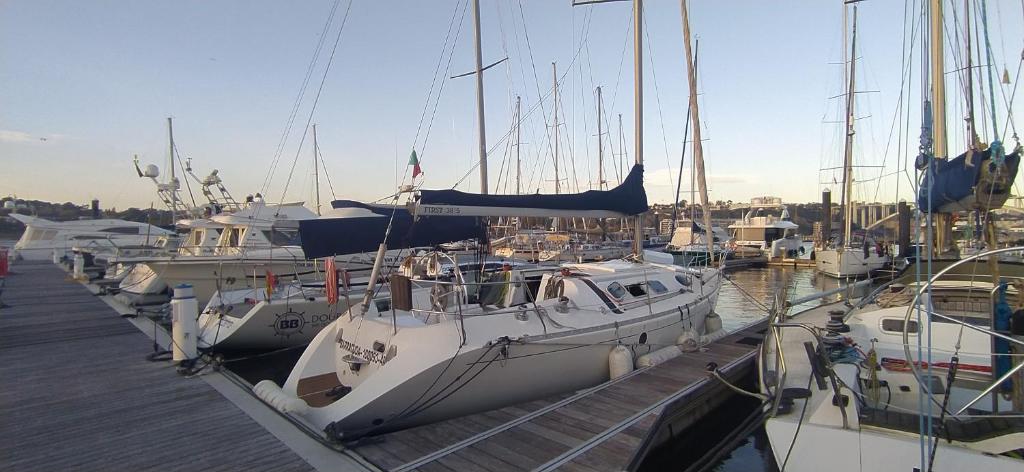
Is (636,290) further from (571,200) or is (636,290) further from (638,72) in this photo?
(638,72)

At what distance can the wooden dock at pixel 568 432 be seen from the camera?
5105 mm

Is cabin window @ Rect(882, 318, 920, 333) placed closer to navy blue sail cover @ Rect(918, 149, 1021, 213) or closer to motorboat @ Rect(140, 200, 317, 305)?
navy blue sail cover @ Rect(918, 149, 1021, 213)

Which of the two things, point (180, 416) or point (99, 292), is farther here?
point (99, 292)

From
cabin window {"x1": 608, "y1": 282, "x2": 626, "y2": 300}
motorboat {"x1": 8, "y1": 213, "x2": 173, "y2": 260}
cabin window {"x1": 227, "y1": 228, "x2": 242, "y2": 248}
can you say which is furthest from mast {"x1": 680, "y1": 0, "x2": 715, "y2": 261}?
motorboat {"x1": 8, "y1": 213, "x2": 173, "y2": 260}

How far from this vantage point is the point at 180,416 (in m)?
6.18

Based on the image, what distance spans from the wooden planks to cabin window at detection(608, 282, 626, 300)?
5416 millimetres

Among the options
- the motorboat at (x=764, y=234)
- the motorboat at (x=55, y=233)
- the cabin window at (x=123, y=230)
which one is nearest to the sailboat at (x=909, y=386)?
the motorboat at (x=764, y=234)

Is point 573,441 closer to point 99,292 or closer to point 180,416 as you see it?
point 180,416

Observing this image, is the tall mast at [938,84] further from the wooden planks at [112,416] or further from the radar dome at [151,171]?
the radar dome at [151,171]

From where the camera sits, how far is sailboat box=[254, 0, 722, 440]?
6121 mm

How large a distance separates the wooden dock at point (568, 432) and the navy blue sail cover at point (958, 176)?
4.23 m

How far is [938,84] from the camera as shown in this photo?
9.27 m

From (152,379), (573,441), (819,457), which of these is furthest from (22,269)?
(819,457)

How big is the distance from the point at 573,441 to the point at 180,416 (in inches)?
178
